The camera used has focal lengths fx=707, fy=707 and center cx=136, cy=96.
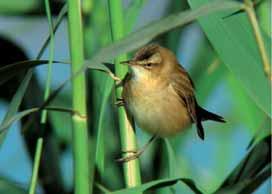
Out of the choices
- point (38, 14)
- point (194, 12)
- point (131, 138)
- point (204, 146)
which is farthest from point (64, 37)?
point (194, 12)

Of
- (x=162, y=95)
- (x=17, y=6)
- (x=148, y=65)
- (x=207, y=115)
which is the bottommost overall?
(x=207, y=115)

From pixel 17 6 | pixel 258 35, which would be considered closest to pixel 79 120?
pixel 258 35

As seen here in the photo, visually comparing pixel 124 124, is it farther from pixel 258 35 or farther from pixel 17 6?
pixel 17 6

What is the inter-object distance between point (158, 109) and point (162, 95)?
0.16 feet

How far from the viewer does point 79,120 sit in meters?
1.27

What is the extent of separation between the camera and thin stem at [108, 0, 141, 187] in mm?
1426

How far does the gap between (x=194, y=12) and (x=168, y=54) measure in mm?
1072

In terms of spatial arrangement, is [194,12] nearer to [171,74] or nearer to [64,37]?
[171,74]

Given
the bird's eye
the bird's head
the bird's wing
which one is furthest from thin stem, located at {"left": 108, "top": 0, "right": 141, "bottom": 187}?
the bird's wing

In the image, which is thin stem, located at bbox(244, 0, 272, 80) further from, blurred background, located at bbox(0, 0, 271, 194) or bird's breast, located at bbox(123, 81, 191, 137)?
bird's breast, located at bbox(123, 81, 191, 137)

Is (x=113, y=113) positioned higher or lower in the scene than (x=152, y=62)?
lower

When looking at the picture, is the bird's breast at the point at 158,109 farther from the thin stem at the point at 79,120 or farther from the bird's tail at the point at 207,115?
the thin stem at the point at 79,120

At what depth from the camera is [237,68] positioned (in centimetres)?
126

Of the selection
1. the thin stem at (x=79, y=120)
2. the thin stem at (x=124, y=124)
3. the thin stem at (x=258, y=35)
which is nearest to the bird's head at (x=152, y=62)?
the thin stem at (x=124, y=124)
